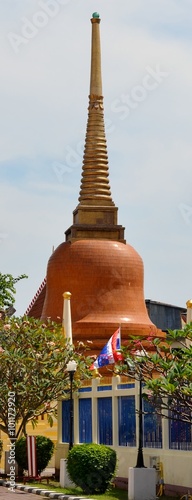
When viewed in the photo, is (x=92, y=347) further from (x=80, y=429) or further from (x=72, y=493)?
(x=72, y=493)

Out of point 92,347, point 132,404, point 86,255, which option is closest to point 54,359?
point 132,404

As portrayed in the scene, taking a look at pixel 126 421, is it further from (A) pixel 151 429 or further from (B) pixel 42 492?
(B) pixel 42 492

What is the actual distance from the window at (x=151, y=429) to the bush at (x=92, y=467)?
4.95 ft

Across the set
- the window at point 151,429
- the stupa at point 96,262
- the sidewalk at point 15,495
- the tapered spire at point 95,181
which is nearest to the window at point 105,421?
the window at point 151,429

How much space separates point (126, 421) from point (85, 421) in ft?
12.6

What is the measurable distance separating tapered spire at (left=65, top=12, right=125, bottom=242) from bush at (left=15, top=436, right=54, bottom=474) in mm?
19611

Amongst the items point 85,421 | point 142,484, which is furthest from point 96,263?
point 142,484

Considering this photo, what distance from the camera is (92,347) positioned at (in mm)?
50781

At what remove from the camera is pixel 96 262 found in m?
54.7

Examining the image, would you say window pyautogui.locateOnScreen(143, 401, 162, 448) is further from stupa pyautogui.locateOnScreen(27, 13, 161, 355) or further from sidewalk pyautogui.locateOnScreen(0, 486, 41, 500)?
stupa pyautogui.locateOnScreen(27, 13, 161, 355)

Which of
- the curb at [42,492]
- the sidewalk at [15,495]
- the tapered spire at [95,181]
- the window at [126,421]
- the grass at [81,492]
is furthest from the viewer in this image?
the tapered spire at [95,181]

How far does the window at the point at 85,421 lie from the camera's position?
1454 inches

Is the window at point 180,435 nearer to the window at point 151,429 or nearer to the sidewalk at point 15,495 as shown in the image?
the window at point 151,429

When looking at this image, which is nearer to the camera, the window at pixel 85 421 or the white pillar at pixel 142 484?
the white pillar at pixel 142 484
